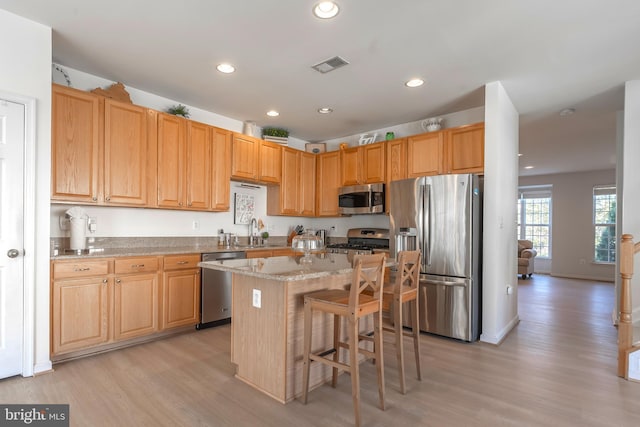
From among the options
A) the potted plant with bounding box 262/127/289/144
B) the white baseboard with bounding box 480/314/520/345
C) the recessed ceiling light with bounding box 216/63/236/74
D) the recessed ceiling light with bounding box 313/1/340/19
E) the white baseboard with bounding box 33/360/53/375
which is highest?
the recessed ceiling light with bounding box 313/1/340/19

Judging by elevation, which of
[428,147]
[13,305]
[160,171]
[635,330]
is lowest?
[635,330]

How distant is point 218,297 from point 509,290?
3397 millimetres

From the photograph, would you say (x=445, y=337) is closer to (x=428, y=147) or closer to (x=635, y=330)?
(x=635, y=330)

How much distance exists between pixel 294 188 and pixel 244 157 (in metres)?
1.01

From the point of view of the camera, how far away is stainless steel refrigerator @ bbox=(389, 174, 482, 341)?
3.47 m

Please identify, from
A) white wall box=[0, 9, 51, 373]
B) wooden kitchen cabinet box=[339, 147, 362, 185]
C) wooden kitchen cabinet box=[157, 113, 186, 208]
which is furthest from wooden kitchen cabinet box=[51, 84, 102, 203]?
wooden kitchen cabinet box=[339, 147, 362, 185]

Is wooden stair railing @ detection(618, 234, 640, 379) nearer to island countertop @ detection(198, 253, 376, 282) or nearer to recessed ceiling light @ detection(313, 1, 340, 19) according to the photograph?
island countertop @ detection(198, 253, 376, 282)

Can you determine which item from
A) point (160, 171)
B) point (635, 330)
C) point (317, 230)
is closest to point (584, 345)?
point (635, 330)

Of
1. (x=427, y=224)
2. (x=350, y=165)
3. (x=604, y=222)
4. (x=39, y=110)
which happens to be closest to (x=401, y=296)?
(x=427, y=224)

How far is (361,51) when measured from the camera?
287cm

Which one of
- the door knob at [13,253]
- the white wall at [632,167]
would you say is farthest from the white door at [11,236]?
the white wall at [632,167]

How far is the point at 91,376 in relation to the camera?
2559 mm

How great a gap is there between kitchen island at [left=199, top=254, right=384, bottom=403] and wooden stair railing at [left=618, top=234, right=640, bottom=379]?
7.74ft

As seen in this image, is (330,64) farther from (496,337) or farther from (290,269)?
(496,337)
